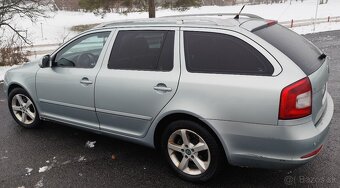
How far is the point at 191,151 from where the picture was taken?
3.19 meters

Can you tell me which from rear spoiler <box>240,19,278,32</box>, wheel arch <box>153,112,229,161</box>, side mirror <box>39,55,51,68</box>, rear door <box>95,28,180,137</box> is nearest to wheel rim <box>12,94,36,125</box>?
side mirror <box>39,55,51,68</box>

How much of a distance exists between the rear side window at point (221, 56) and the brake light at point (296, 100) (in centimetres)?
23

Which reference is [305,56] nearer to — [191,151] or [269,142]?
[269,142]

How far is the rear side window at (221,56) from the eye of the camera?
2.80m

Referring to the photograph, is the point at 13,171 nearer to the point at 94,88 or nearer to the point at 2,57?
the point at 94,88

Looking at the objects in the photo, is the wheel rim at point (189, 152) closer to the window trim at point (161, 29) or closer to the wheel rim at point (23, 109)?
the window trim at point (161, 29)

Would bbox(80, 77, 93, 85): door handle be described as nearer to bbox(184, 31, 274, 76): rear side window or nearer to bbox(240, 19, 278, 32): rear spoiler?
bbox(184, 31, 274, 76): rear side window

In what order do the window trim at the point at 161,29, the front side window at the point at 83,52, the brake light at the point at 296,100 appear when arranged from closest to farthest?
the brake light at the point at 296,100 → the window trim at the point at 161,29 → the front side window at the point at 83,52

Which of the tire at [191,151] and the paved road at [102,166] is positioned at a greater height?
the tire at [191,151]

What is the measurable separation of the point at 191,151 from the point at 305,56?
1437mm

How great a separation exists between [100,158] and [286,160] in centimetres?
219

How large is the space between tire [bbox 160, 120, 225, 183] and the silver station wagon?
0.03ft

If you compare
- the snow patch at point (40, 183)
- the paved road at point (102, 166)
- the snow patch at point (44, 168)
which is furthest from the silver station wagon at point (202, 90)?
the snow patch at point (40, 183)

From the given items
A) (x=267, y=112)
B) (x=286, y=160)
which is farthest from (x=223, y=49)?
(x=286, y=160)
